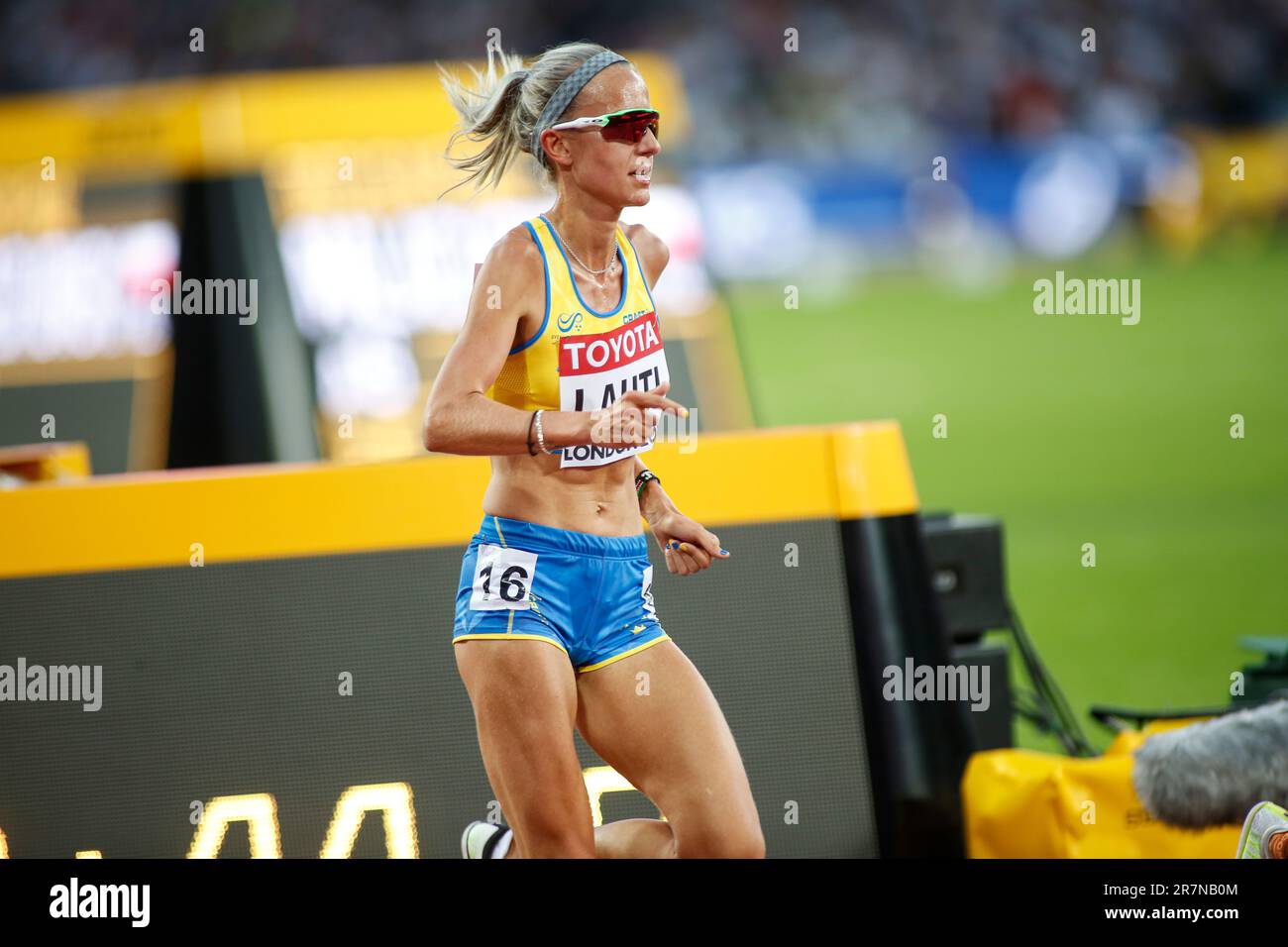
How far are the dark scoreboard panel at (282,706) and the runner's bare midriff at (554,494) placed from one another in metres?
0.32

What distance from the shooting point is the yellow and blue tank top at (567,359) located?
302 cm

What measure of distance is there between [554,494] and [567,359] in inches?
10.7

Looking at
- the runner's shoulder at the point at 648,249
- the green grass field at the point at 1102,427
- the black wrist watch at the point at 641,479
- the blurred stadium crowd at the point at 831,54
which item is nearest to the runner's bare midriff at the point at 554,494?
the black wrist watch at the point at 641,479

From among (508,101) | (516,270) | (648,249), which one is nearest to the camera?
(516,270)

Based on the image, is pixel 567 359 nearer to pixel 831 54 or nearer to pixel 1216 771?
pixel 1216 771

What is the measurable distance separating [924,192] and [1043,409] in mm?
7865

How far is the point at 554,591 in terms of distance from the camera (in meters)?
3.03

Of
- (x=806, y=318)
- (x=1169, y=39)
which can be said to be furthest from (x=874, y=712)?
(x=1169, y=39)

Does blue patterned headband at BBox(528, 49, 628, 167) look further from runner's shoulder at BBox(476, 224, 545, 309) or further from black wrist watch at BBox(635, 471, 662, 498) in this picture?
black wrist watch at BBox(635, 471, 662, 498)

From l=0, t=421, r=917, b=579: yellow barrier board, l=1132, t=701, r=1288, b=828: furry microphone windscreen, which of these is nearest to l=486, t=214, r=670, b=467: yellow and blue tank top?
l=0, t=421, r=917, b=579: yellow barrier board

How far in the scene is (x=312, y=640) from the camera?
133 inches

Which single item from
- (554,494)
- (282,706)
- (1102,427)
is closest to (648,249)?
(554,494)

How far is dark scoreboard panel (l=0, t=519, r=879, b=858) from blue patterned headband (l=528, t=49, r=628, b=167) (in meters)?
0.96

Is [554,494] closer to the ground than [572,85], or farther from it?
closer to the ground
